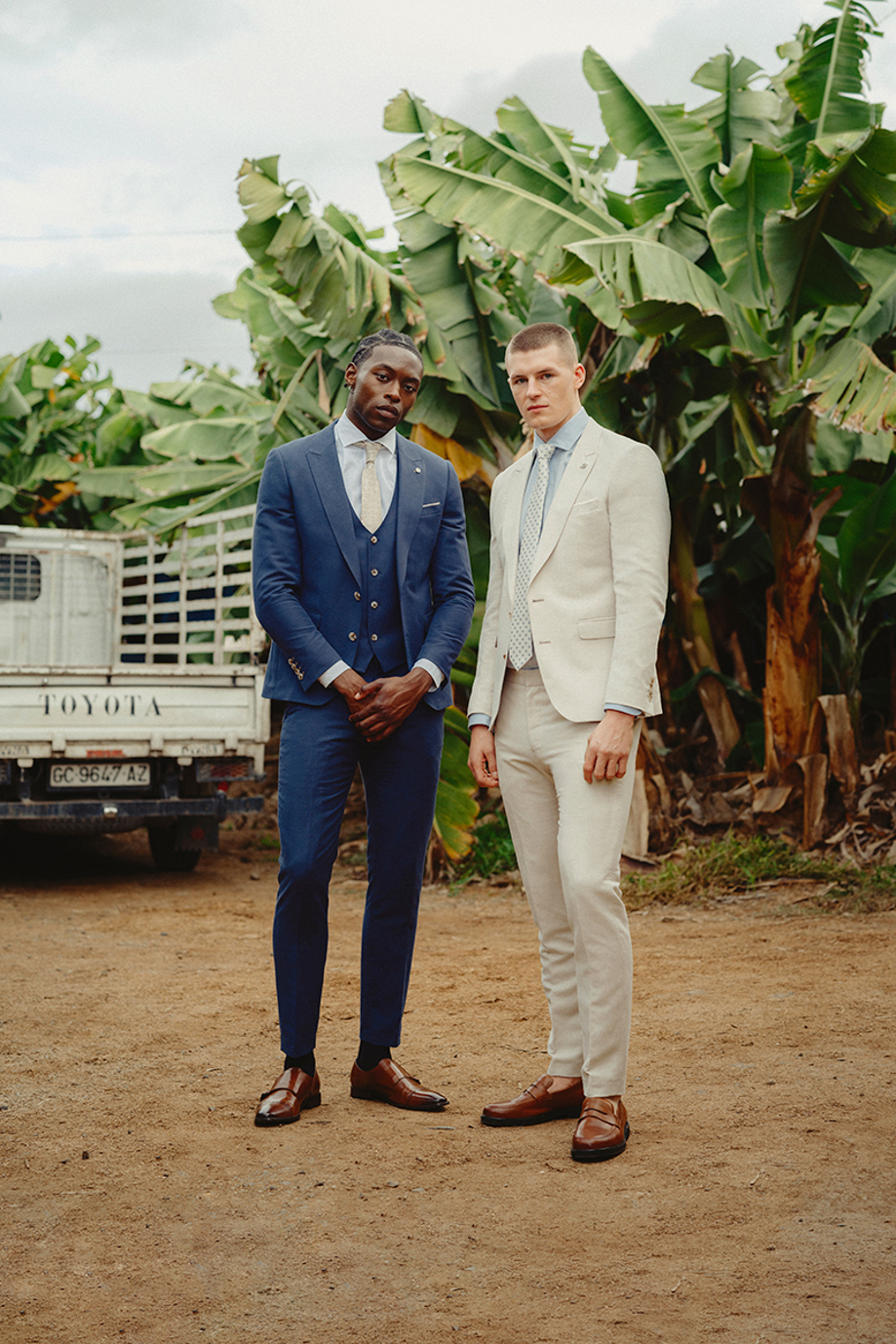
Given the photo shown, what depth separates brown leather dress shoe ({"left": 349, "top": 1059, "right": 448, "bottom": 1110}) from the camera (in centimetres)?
347

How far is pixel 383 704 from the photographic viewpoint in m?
3.34

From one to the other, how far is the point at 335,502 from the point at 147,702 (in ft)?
14.9

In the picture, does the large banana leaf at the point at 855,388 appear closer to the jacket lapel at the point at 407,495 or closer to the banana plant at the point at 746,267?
the banana plant at the point at 746,267

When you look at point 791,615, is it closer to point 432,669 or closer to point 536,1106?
point 432,669

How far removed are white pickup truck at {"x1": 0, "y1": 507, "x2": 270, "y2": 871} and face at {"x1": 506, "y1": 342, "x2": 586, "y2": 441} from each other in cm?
475

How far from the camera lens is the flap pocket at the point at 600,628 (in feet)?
10.5

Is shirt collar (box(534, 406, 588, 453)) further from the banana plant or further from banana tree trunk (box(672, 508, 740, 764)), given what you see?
banana tree trunk (box(672, 508, 740, 764))

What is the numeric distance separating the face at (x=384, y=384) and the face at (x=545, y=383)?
0.31m

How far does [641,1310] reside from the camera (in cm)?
229

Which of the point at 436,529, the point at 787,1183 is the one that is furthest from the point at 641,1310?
the point at 436,529

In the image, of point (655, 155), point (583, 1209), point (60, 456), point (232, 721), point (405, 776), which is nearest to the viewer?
point (583, 1209)

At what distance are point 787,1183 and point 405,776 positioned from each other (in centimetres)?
140

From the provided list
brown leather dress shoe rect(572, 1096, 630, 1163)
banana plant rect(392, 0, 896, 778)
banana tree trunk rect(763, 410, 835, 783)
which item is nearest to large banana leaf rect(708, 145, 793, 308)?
banana plant rect(392, 0, 896, 778)

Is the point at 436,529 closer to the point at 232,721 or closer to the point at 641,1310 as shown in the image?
the point at 641,1310
